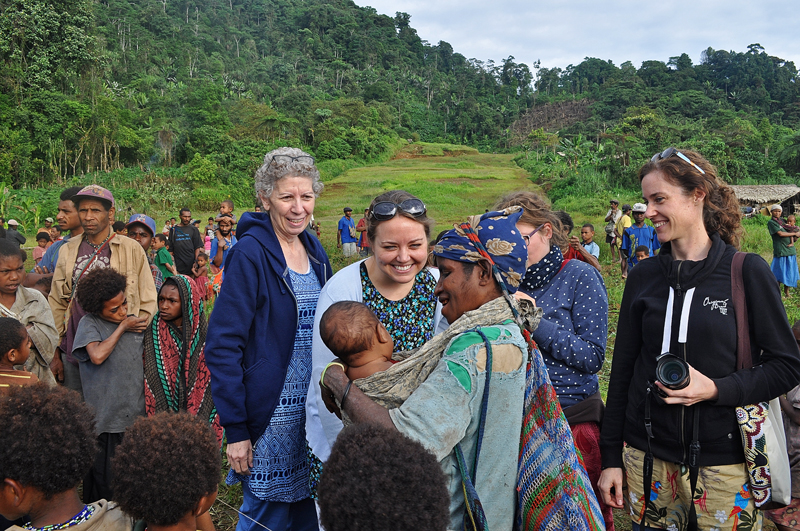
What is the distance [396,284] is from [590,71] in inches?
3967

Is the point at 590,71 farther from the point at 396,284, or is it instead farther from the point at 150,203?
the point at 396,284

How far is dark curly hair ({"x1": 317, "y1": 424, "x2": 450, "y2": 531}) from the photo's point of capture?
1092 mm

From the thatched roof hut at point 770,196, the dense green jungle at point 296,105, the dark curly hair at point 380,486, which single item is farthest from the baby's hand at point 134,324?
the dense green jungle at point 296,105

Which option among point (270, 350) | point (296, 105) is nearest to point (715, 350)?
point (270, 350)

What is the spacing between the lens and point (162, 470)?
157 centimetres

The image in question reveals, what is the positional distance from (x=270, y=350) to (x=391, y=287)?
23.0 inches

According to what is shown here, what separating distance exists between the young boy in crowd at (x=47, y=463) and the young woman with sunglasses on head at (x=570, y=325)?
1620mm

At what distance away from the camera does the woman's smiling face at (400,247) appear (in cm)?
200

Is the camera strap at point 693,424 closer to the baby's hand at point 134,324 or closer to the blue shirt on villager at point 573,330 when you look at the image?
the blue shirt on villager at point 573,330

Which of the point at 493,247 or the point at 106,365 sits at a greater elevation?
the point at 493,247

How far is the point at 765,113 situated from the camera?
56.8m

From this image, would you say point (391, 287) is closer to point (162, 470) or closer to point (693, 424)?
point (162, 470)

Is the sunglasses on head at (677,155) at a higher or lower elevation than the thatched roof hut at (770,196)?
higher

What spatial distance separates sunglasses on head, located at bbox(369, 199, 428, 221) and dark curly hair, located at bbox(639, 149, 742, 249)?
87cm
